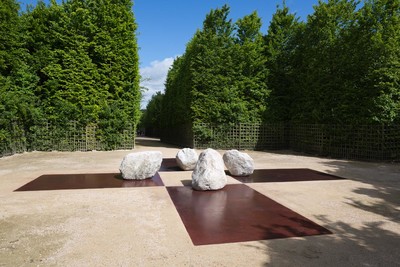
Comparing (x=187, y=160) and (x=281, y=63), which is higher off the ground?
(x=281, y=63)

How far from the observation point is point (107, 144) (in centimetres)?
1436

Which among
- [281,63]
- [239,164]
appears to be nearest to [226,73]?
[281,63]

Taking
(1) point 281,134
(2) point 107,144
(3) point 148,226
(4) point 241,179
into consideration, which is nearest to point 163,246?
(3) point 148,226

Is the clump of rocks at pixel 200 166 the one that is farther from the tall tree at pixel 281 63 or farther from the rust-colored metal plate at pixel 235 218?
the tall tree at pixel 281 63

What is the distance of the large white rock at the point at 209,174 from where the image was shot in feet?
19.8

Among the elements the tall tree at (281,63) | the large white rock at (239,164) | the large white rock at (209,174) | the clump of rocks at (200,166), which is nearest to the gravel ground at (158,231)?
the large white rock at (209,174)

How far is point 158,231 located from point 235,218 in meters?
1.27

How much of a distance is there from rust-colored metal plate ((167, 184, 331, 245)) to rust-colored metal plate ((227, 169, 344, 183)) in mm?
1564

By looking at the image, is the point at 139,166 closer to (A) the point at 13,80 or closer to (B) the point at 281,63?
(A) the point at 13,80

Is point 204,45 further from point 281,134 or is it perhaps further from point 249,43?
point 281,134

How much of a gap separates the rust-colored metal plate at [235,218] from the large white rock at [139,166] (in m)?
1.38

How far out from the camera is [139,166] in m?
7.03

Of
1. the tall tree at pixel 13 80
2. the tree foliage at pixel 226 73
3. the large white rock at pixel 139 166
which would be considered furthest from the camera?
the tree foliage at pixel 226 73

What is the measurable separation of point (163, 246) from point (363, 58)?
12569 millimetres
